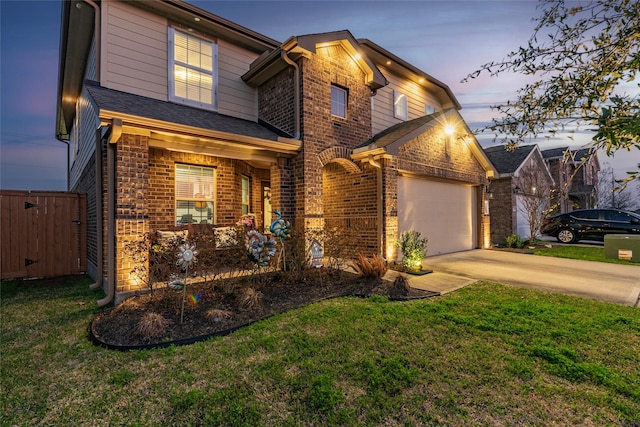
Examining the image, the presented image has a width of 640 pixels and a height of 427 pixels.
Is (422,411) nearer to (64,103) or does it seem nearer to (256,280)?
(256,280)

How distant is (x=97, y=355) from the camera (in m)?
3.23

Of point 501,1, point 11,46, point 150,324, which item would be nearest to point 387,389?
point 150,324

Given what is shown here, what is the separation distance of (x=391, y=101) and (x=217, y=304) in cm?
951

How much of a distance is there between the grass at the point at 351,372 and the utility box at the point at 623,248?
641cm

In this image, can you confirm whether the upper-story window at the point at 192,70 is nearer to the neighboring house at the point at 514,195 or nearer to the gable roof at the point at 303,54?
the gable roof at the point at 303,54

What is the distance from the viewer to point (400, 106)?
36.7 ft

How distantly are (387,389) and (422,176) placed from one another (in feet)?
25.1

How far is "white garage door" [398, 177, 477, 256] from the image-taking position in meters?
8.69

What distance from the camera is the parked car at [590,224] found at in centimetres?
1237

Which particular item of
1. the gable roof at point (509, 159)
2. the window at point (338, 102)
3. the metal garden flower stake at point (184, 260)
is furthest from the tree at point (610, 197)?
the metal garden flower stake at point (184, 260)

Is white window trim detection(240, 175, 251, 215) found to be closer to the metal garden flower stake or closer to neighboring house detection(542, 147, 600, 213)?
the metal garden flower stake

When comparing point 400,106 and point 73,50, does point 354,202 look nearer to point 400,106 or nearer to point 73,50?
point 400,106

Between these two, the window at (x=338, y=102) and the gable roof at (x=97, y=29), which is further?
the window at (x=338, y=102)

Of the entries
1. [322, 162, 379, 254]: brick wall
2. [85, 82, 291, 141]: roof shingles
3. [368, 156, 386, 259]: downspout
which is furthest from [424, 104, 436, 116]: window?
[85, 82, 291, 141]: roof shingles
